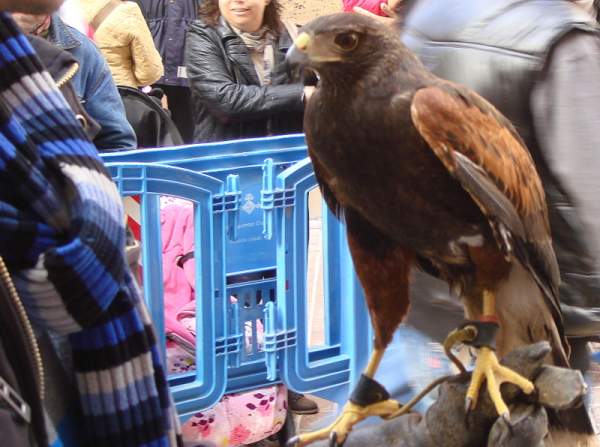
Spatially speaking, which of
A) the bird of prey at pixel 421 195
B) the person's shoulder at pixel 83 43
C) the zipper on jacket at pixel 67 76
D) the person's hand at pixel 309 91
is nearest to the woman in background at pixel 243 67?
the person's shoulder at pixel 83 43

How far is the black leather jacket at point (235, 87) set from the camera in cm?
384

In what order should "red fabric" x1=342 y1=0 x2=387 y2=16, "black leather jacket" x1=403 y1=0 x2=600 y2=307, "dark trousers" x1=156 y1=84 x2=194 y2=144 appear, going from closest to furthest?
"black leather jacket" x1=403 y1=0 x2=600 y2=307 < "red fabric" x1=342 y1=0 x2=387 y2=16 < "dark trousers" x1=156 y1=84 x2=194 y2=144

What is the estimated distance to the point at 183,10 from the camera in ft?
18.5

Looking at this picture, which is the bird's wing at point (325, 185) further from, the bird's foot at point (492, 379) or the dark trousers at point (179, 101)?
the dark trousers at point (179, 101)

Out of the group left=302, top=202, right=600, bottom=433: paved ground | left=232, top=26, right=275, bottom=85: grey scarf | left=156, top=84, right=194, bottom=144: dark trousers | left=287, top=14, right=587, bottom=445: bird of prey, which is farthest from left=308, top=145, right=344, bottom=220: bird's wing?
left=156, top=84, right=194, bottom=144: dark trousers

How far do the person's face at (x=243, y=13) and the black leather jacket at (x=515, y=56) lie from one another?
2338 mm

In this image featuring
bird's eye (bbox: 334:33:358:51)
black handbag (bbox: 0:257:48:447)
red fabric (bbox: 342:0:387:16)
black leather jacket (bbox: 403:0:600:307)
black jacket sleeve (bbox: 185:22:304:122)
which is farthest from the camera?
black jacket sleeve (bbox: 185:22:304:122)

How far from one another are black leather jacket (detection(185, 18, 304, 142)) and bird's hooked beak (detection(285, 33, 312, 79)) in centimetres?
271

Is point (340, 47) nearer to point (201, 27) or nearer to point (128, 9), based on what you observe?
point (201, 27)

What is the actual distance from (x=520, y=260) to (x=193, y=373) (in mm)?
1699

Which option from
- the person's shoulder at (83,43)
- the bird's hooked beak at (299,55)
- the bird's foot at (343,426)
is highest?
the bird's hooked beak at (299,55)

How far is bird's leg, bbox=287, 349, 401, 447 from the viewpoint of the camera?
4.33ft

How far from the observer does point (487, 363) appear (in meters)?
1.22

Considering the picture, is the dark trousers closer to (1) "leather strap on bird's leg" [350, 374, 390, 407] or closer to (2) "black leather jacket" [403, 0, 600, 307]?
(2) "black leather jacket" [403, 0, 600, 307]
